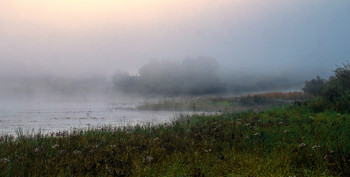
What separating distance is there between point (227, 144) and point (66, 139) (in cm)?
589

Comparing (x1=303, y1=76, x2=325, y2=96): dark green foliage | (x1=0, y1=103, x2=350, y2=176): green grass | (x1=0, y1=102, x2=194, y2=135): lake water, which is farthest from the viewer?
(x1=303, y1=76, x2=325, y2=96): dark green foliage

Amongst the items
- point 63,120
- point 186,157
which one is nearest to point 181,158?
point 186,157

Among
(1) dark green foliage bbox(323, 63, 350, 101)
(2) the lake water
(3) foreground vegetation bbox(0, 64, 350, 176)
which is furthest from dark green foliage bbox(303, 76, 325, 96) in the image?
(3) foreground vegetation bbox(0, 64, 350, 176)

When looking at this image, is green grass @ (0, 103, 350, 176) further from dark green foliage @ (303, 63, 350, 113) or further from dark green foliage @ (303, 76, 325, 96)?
dark green foliage @ (303, 76, 325, 96)

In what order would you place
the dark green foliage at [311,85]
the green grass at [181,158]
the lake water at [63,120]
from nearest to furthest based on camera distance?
the green grass at [181,158] < the lake water at [63,120] < the dark green foliage at [311,85]

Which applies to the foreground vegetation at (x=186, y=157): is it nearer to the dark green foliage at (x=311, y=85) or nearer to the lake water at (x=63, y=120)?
the lake water at (x=63, y=120)

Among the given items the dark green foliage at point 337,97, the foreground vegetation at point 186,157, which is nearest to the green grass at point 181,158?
the foreground vegetation at point 186,157

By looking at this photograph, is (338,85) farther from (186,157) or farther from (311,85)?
(311,85)

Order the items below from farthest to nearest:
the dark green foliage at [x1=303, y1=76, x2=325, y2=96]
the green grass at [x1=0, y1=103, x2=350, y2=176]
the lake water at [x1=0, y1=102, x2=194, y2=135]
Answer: the dark green foliage at [x1=303, y1=76, x2=325, y2=96] < the lake water at [x1=0, y1=102, x2=194, y2=135] < the green grass at [x1=0, y1=103, x2=350, y2=176]

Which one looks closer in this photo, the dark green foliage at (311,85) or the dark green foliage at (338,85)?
the dark green foliage at (338,85)

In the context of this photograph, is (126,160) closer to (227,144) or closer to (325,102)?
(227,144)

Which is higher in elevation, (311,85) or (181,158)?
(311,85)

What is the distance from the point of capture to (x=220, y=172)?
680 cm

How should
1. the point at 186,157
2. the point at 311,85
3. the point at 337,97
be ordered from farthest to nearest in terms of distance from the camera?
the point at 311,85, the point at 337,97, the point at 186,157
